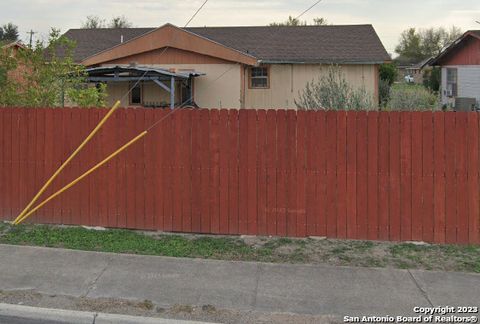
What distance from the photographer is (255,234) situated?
7.70m

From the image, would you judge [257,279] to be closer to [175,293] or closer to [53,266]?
[175,293]

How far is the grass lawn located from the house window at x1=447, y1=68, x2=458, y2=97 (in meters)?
21.5

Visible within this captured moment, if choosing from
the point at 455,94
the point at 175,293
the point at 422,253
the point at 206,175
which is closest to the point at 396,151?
the point at 422,253

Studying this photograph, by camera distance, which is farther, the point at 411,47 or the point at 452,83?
the point at 411,47

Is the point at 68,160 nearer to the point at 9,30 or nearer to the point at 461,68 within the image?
the point at 461,68

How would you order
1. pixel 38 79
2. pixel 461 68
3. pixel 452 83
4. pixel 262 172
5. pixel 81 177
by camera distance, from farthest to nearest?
pixel 452 83 < pixel 461 68 < pixel 38 79 < pixel 81 177 < pixel 262 172

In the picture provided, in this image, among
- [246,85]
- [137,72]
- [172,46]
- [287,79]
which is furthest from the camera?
[287,79]

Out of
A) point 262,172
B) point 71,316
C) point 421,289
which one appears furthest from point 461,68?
point 71,316

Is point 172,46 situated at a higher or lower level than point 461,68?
higher

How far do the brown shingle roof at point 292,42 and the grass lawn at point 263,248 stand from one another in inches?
627

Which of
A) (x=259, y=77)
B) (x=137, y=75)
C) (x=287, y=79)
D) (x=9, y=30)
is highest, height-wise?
(x=9, y=30)

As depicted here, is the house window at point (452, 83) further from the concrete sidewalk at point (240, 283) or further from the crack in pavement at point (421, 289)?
the concrete sidewalk at point (240, 283)

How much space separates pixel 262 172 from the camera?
766 cm

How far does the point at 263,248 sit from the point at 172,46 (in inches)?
614
